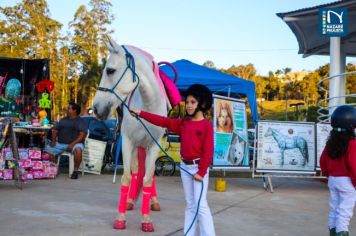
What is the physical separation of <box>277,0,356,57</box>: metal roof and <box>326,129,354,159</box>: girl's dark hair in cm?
652

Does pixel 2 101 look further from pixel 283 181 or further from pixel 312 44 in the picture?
pixel 312 44

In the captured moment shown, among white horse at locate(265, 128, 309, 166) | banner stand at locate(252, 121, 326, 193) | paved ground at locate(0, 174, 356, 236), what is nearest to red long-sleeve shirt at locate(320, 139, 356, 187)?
paved ground at locate(0, 174, 356, 236)

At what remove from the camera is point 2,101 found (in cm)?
1152

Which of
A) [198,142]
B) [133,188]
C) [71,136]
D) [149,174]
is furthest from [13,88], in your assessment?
[198,142]

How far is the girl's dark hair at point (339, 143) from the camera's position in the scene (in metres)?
4.62

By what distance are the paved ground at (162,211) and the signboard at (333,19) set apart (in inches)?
146

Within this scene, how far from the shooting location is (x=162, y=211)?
6539 mm

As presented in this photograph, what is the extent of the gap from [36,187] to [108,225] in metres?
3.48

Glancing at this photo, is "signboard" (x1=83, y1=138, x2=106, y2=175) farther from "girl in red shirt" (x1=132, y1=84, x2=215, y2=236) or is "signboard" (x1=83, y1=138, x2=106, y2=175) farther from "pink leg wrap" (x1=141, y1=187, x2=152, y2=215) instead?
"girl in red shirt" (x1=132, y1=84, x2=215, y2=236)

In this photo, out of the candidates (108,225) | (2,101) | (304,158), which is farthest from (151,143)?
(2,101)

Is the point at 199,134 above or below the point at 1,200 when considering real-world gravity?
above

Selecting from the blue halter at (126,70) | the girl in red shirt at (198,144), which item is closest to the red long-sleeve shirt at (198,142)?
the girl in red shirt at (198,144)

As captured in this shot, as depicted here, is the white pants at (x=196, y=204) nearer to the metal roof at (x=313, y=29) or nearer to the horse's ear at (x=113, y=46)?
the horse's ear at (x=113, y=46)

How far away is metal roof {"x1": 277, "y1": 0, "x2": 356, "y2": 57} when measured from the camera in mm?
11055
